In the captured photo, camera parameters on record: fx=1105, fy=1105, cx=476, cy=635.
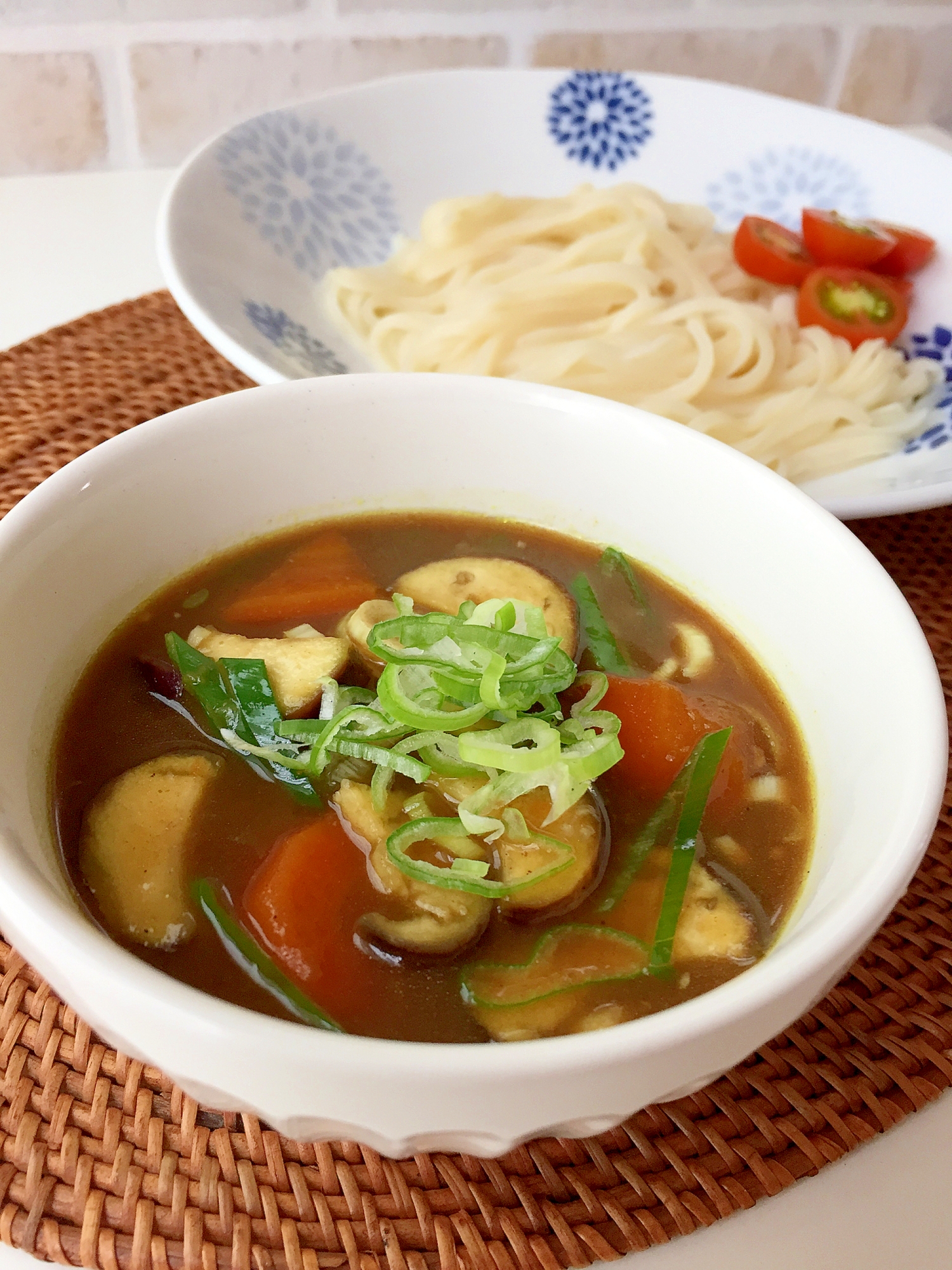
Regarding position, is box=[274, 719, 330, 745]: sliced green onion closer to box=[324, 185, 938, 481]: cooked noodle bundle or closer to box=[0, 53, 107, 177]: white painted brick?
box=[324, 185, 938, 481]: cooked noodle bundle

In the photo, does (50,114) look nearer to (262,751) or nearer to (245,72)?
(245,72)

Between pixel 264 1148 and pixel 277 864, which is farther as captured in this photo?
pixel 277 864

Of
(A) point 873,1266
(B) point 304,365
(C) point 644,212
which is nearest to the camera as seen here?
(A) point 873,1266

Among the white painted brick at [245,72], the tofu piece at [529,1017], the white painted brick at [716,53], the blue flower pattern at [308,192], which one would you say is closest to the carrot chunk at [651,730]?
→ the tofu piece at [529,1017]

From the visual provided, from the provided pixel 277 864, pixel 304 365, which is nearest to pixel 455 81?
pixel 304 365

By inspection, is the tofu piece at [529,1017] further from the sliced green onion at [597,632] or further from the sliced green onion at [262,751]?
the sliced green onion at [597,632]

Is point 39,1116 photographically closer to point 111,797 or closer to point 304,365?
point 111,797
